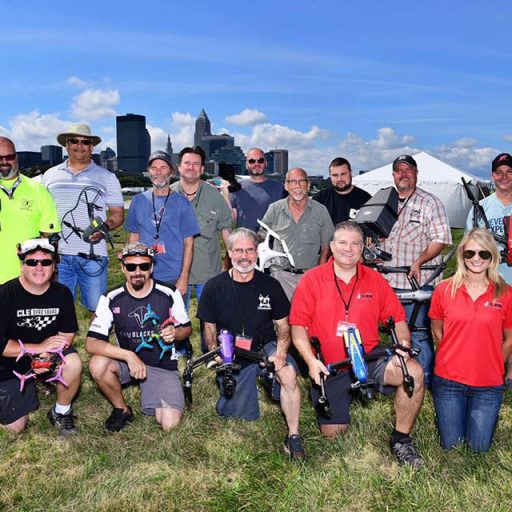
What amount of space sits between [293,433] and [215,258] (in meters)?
2.86

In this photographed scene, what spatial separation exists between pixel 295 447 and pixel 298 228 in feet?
9.33

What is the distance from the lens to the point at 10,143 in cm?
545

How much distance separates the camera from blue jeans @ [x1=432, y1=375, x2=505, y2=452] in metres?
4.29

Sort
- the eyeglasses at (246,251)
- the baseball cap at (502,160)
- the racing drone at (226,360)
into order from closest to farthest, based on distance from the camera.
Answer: the racing drone at (226,360)
the eyeglasses at (246,251)
the baseball cap at (502,160)

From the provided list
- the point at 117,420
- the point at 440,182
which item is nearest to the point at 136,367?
the point at 117,420

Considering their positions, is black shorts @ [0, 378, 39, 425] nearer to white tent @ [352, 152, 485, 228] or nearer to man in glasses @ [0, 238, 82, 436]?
man in glasses @ [0, 238, 82, 436]

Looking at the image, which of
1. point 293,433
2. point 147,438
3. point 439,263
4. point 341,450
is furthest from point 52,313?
point 439,263

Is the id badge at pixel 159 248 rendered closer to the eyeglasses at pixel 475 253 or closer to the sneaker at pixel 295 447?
the sneaker at pixel 295 447

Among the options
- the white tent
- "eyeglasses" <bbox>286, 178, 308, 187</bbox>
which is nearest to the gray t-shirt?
"eyeglasses" <bbox>286, 178, 308, 187</bbox>

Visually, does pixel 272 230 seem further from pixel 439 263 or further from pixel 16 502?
pixel 16 502

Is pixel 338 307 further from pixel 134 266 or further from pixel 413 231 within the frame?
pixel 134 266

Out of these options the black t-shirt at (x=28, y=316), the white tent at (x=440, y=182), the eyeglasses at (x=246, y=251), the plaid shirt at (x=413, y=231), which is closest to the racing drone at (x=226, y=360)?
the eyeglasses at (x=246, y=251)

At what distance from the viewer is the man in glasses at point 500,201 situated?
18.8ft

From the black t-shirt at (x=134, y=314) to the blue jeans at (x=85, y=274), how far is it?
3.99 feet
